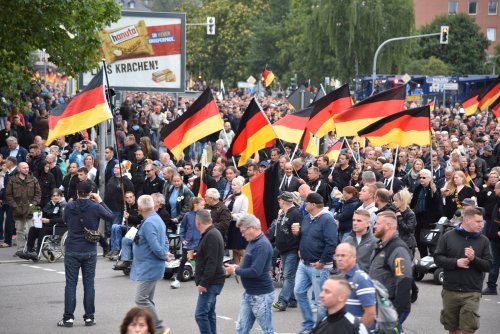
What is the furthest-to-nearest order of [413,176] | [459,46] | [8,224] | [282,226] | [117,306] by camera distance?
[459,46] → [8,224] → [413,176] → [117,306] → [282,226]

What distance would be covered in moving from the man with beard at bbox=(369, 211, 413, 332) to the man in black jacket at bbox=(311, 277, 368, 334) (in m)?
2.42

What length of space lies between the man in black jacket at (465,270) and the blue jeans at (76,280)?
4492 mm

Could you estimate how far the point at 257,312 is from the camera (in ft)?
35.2

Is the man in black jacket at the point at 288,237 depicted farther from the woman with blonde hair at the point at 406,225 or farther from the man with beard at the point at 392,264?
the man with beard at the point at 392,264

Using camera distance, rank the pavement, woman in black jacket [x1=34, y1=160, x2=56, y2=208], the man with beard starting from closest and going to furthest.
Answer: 1. the man with beard
2. the pavement
3. woman in black jacket [x1=34, y1=160, x2=56, y2=208]

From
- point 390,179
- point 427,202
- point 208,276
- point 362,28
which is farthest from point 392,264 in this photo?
point 362,28

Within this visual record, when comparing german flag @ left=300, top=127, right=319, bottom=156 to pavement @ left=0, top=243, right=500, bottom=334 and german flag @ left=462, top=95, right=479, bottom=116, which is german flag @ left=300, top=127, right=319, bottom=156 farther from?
german flag @ left=462, top=95, right=479, bottom=116

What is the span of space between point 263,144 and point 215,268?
7.03 meters

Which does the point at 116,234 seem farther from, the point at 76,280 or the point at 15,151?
the point at 76,280

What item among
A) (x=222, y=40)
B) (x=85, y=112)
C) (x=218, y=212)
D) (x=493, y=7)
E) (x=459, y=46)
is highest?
(x=493, y=7)

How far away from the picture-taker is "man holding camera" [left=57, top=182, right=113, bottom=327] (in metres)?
12.9

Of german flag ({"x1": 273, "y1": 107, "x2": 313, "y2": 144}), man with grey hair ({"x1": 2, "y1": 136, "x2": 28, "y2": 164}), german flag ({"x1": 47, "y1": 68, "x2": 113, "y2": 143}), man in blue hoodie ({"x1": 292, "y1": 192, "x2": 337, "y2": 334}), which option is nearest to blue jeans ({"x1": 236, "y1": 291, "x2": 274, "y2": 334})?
man in blue hoodie ({"x1": 292, "y1": 192, "x2": 337, "y2": 334})

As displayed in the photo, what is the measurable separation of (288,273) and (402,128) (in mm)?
5282

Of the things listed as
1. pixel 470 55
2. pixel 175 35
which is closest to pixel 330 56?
pixel 470 55
